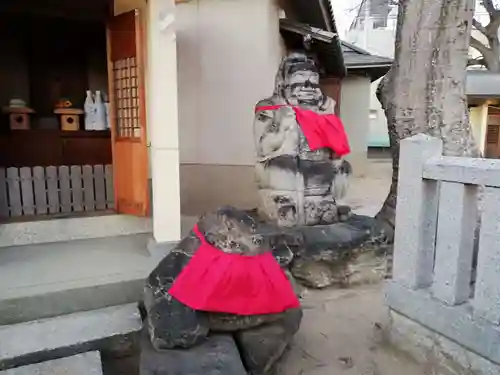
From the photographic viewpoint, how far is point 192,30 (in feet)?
A: 20.7

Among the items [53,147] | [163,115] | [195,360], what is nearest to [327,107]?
[163,115]

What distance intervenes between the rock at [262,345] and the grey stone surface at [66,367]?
901 millimetres

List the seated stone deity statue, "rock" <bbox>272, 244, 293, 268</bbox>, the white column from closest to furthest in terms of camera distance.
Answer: "rock" <bbox>272, 244, 293, 268</bbox> → the white column → the seated stone deity statue

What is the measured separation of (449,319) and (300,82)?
258 cm

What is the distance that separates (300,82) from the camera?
13.4ft

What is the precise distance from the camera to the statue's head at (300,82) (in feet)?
13.4

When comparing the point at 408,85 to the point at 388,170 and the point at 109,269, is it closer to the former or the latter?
→ the point at 109,269

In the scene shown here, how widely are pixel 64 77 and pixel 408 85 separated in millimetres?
4933

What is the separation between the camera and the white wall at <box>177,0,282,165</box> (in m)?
6.32

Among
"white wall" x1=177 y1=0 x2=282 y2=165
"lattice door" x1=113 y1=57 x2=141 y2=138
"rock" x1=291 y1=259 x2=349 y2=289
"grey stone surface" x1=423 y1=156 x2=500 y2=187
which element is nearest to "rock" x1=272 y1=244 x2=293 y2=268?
"rock" x1=291 y1=259 x2=349 y2=289

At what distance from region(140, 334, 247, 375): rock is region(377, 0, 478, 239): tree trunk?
2.59 metres

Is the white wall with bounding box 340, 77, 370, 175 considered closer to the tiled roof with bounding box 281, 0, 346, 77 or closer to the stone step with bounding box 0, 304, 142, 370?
the tiled roof with bounding box 281, 0, 346, 77

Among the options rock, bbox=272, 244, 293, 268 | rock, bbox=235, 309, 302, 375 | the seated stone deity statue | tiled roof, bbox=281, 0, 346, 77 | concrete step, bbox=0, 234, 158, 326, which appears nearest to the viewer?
rock, bbox=235, 309, 302, 375

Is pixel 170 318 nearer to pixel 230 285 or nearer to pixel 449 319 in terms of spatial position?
Result: pixel 230 285
